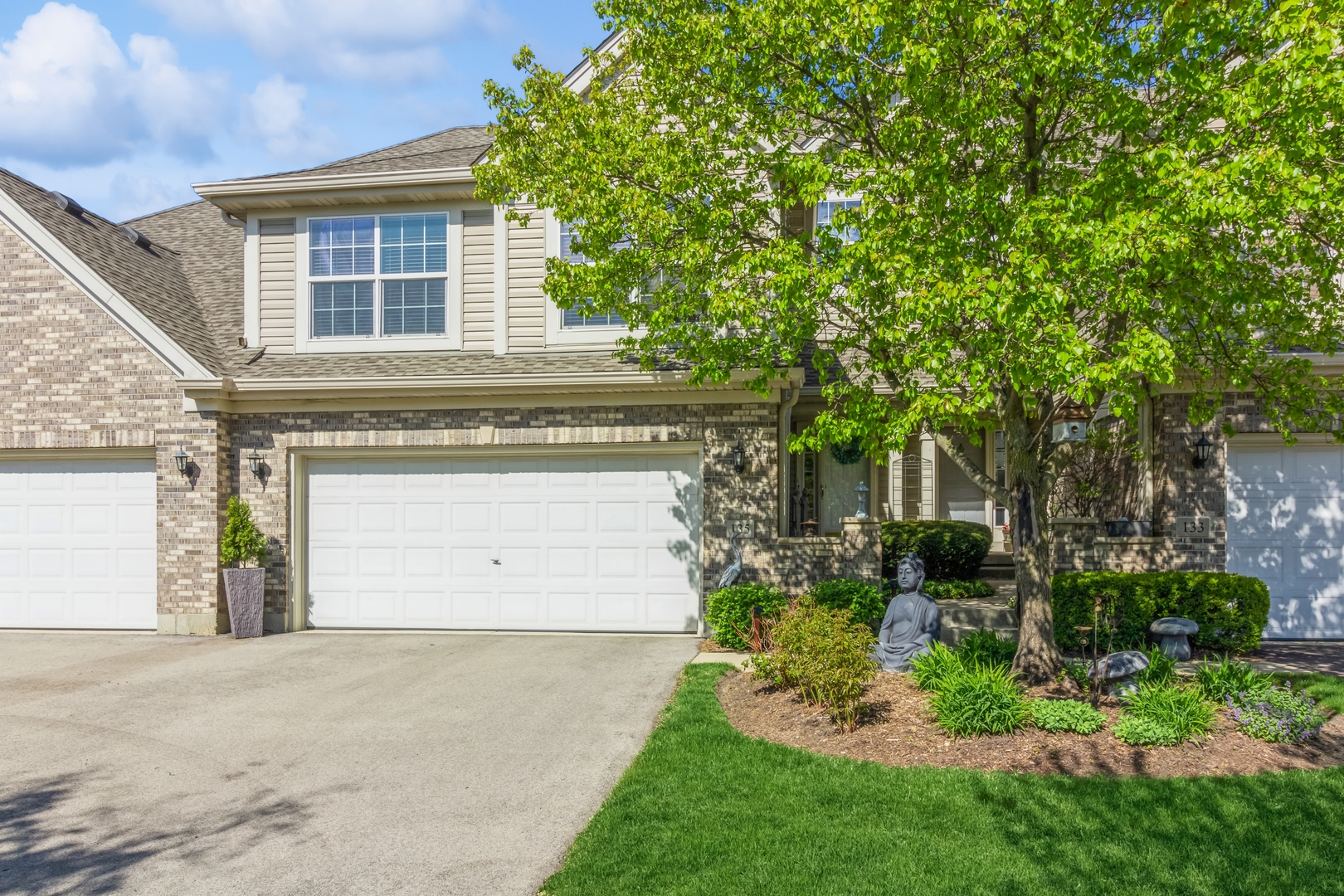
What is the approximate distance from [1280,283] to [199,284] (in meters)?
15.2

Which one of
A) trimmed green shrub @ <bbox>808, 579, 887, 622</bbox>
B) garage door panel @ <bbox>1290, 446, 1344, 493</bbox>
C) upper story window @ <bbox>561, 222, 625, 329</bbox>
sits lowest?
trimmed green shrub @ <bbox>808, 579, 887, 622</bbox>

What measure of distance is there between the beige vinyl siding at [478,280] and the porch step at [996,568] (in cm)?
889

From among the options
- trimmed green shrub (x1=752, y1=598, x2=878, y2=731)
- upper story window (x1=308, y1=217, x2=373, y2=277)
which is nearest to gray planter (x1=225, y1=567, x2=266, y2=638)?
upper story window (x1=308, y1=217, x2=373, y2=277)

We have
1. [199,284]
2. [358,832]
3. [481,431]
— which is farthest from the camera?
[199,284]

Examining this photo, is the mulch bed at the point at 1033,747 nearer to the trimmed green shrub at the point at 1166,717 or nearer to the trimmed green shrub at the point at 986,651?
the trimmed green shrub at the point at 1166,717

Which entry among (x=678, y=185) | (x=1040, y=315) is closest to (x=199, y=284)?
(x=678, y=185)

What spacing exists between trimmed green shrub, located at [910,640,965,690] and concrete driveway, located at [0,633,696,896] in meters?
2.42

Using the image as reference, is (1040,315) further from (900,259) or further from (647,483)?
(647,483)

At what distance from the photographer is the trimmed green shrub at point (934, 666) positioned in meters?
7.38

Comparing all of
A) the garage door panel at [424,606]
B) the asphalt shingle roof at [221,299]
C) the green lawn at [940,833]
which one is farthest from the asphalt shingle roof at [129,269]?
the green lawn at [940,833]

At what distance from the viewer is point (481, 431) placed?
11656 millimetres

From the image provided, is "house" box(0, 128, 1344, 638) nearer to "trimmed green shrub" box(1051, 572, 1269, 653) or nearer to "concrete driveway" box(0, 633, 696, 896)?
"trimmed green shrub" box(1051, 572, 1269, 653)

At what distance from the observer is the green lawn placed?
14.5 feet

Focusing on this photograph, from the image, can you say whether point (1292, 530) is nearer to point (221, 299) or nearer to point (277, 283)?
point (277, 283)
